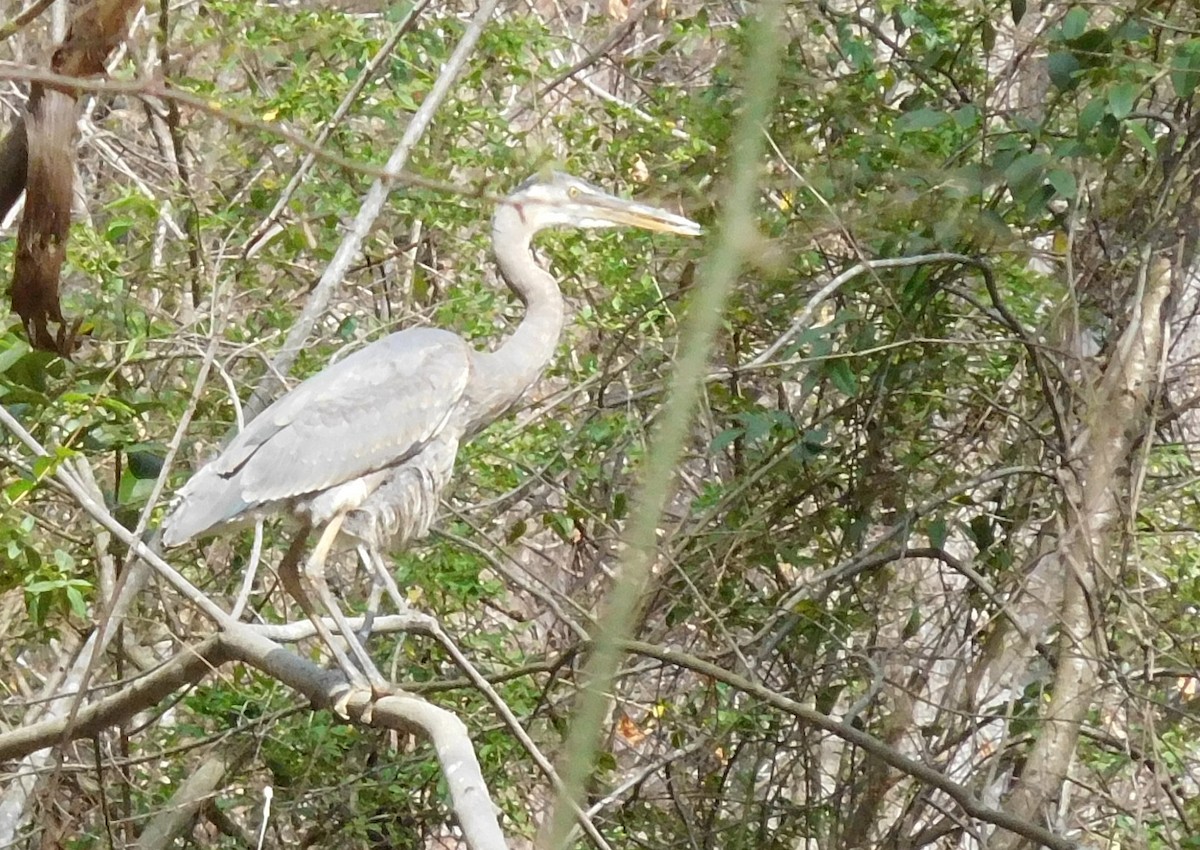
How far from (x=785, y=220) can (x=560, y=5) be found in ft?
8.26

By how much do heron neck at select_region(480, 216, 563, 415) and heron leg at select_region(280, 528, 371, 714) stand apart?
546 millimetres

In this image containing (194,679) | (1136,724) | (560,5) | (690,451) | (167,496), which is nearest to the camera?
(194,679)

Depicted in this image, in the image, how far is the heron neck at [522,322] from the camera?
3416 millimetres

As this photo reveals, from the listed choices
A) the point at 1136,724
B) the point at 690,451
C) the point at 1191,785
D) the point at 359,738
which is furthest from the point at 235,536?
the point at 1191,785

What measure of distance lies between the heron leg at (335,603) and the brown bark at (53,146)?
94 cm

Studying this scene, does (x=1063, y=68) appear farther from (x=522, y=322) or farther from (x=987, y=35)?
(x=522, y=322)

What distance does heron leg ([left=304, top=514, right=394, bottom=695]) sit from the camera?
2809 millimetres

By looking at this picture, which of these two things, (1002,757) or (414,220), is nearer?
(1002,757)

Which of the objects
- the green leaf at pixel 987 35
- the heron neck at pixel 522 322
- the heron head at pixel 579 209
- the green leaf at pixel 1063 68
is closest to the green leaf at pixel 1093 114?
the green leaf at pixel 1063 68

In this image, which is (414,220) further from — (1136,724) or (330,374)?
(1136,724)

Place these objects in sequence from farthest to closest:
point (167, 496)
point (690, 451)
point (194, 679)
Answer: point (690, 451) → point (167, 496) → point (194, 679)

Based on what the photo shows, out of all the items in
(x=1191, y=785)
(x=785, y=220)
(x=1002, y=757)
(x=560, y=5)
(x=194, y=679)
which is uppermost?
(x=560, y=5)

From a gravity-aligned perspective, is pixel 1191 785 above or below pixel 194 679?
above

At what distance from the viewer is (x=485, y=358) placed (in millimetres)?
3424
